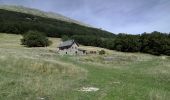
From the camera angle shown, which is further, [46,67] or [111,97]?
[46,67]

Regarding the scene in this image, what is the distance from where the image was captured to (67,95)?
16.8 metres

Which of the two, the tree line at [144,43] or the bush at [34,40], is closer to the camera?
the tree line at [144,43]

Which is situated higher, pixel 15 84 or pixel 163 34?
pixel 163 34

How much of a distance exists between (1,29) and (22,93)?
157 m

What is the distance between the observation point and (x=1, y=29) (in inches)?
6629

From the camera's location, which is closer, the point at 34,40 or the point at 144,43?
the point at 34,40

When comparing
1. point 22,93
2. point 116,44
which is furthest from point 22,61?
point 116,44

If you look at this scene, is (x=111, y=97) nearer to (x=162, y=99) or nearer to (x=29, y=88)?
(x=162, y=99)

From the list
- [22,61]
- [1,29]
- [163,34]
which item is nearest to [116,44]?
[163,34]

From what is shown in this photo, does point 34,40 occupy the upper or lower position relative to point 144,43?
upper

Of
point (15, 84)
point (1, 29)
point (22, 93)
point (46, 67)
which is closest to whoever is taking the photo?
point (22, 93)

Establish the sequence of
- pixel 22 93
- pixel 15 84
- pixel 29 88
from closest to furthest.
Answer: pixel 22 93
pixel 29 88
pixel 15 84

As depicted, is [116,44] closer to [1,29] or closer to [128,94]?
[1,29]

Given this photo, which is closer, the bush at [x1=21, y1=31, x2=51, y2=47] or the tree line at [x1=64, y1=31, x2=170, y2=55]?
the tree line at [x1=64, y1=31, x2=170, y2=55]
